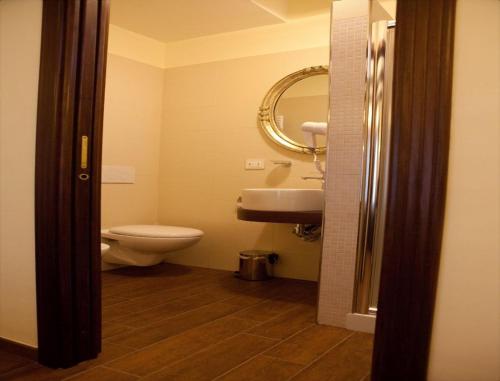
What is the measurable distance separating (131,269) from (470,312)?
3011 mm

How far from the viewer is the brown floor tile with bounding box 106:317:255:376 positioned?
5.82 feet

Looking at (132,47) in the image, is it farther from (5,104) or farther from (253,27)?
(5,104)

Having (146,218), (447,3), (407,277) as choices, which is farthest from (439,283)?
(146,218)

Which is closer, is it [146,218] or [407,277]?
[407,277]

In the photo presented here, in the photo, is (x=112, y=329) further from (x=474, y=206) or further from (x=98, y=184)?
(x=474, y=206)

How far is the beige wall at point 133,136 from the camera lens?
375cm

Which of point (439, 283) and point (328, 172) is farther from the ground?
point (328, 172)

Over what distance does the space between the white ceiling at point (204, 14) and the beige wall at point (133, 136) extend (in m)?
0.38

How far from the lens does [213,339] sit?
7.04ft

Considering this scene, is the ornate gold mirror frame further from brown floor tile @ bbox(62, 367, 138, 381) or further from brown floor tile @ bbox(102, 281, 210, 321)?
brown floor tile @ bbox(62, 367, 138, 381)

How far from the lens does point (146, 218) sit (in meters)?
4.14

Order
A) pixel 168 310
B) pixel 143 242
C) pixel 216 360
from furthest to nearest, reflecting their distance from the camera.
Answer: pixel 143 242 < pixel 168 310 < pixel 216 360

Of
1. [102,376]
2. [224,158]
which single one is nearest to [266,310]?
[102,376]

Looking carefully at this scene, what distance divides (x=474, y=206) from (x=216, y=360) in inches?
45.1
